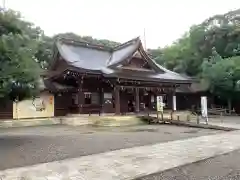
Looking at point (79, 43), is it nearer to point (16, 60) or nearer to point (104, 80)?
point (104, 80)

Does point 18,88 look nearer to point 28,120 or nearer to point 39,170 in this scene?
point 39,170

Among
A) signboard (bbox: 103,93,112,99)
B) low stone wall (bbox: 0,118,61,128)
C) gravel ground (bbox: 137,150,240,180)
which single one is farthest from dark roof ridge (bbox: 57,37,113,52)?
gravel ground (bbox: 137,150,240,180)

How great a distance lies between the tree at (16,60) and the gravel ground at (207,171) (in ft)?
23.7

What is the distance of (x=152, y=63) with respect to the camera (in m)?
28.9

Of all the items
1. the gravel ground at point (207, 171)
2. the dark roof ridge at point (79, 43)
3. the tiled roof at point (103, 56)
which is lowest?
the gravel ground at point (207, 171)

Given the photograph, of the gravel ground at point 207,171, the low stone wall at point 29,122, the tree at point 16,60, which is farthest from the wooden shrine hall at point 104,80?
the gravel ground at point 207,171

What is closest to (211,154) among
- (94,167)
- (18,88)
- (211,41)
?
(94,167)

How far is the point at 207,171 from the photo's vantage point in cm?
752

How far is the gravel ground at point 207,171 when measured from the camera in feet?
22.6

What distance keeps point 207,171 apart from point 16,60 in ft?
27.6

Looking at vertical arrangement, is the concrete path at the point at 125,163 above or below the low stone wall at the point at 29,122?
below

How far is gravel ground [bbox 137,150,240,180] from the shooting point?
687 cm

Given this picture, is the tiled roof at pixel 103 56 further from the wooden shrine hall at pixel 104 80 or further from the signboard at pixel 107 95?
the signboard at pixel 107 95

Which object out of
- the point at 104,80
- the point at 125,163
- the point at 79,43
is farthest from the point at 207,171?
the point at 79,43
